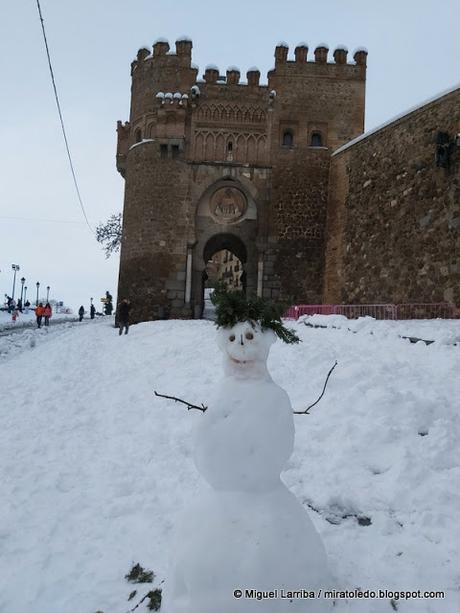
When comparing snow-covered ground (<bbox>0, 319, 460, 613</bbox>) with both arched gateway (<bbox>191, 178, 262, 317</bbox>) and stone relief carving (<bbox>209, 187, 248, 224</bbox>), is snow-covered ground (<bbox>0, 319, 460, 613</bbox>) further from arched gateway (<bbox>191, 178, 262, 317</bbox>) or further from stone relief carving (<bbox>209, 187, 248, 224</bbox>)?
stone relief carving (<bbox>209, 187, 248, 224</bbox>)

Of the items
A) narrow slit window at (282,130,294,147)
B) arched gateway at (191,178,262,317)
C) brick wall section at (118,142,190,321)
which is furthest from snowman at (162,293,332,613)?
narrow slit window at (282,130,294,147)

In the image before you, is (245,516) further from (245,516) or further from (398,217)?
(398,217)

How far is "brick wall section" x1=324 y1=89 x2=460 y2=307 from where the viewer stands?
11.9 m

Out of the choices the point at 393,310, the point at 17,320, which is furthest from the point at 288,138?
the point at 17,320

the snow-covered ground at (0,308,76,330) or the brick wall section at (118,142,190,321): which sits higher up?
the brick wall section at (118,142,190,321)

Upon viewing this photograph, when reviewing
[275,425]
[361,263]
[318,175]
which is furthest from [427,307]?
[275,425]

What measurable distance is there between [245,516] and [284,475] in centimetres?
208

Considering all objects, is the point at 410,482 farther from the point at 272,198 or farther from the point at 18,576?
the point at 272,198

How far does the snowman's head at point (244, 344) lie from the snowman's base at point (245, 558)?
0.70 metres

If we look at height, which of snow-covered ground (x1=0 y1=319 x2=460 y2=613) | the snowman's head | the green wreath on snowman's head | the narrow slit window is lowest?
snow-covered ground (x1=0 y1=319 x2=460 y2=613)

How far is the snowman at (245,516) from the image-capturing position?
7.73 feet

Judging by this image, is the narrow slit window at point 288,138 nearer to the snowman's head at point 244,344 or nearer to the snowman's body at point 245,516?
the snowman's head at point 244,344

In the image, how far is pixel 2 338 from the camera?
57.0 feet

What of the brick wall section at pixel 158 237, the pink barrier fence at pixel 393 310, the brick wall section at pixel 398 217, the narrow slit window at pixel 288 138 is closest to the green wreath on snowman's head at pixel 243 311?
the pink barrier fence at pixel 393 310
